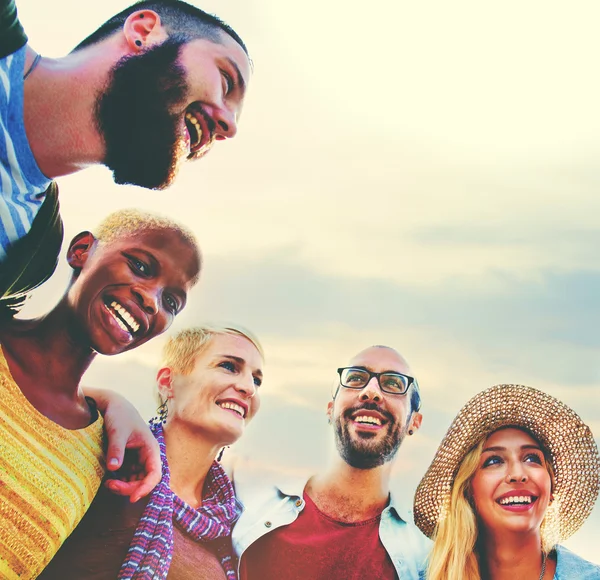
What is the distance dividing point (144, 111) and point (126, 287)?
24.0 inches

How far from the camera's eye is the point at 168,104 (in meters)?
2.57

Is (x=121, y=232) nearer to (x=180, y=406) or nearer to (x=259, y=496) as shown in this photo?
(x=180, y=406)

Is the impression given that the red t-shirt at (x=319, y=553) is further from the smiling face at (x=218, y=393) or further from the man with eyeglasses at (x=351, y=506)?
the smiling face at (x=218, y=393)

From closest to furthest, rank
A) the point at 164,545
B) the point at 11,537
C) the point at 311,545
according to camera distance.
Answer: the point at 11,537, the point at 164,545, the point at 311,545

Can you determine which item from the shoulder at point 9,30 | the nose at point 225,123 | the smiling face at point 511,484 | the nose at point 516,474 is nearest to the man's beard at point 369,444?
the smiling face at point 511,484

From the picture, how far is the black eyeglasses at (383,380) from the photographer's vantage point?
2.87 m

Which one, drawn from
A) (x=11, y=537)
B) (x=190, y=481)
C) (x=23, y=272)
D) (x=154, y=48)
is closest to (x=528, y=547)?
(x=190, y=481)

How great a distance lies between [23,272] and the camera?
8.22 feet

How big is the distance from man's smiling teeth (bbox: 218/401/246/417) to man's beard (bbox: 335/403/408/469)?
0.39 metres

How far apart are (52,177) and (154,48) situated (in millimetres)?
555

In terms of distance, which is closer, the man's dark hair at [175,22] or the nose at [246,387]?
the man's dark hair at [175,22]

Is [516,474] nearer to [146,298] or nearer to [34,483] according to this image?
[146,298]

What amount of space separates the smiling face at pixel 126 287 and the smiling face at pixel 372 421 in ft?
2.49

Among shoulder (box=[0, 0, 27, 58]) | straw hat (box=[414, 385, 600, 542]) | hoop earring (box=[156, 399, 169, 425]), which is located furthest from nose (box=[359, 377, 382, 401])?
shoulder (box=[0, 0, 27, 58])
